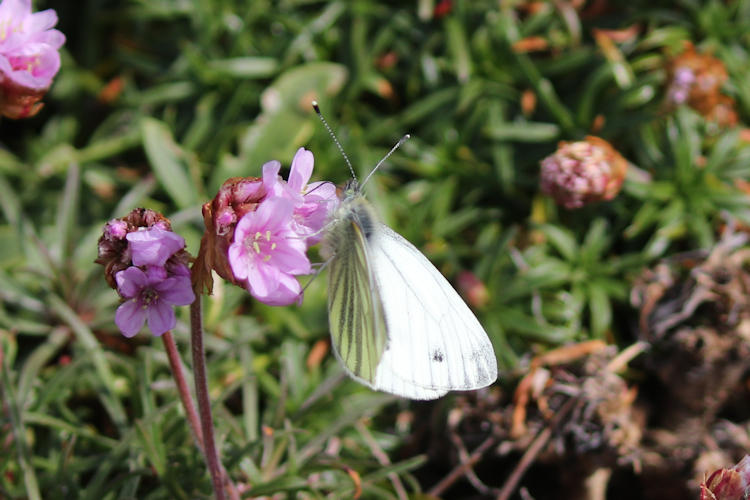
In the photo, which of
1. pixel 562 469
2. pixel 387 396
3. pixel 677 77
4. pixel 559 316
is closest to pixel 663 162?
pixel 677 77

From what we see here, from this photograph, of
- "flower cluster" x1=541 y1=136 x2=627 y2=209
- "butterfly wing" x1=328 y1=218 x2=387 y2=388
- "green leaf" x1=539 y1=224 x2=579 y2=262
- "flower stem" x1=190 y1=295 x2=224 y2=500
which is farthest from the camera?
"green leaf" x1=539 y1=224 x2=579 y2=262

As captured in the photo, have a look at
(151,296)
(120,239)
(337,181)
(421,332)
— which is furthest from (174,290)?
(337,181)

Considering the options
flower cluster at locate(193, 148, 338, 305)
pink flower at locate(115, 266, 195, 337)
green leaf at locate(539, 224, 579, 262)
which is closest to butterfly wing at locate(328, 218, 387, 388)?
flower cluster at locate(193, 148, 338, 305)

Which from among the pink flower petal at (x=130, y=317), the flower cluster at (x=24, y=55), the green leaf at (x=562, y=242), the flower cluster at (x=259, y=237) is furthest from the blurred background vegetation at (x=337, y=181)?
the flower cluster at (x=24, y=55)

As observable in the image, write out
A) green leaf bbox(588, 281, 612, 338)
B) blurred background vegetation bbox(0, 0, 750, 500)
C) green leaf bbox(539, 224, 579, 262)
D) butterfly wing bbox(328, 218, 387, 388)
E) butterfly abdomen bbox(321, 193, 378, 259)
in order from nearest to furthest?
butterfly wing bbox(328, 218, 387, 388)
butterfly abdomen bbox(321, 193, 378, 259)
blurred background vegetation bbox(0, 0, 750, 500)
green leaf bbox(588, 281, 612, 338)
green leaf bbox(539, 224, 579, 262)

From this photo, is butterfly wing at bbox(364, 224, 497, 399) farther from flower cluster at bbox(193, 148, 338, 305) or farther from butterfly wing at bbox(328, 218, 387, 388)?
flower cluster at bbox(193, 148, 338, 305)

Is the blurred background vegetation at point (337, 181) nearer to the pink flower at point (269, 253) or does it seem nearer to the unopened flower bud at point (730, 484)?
the pink flower at point (269, 253)

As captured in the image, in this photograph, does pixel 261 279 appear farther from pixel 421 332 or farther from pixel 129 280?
pixel 421 332
